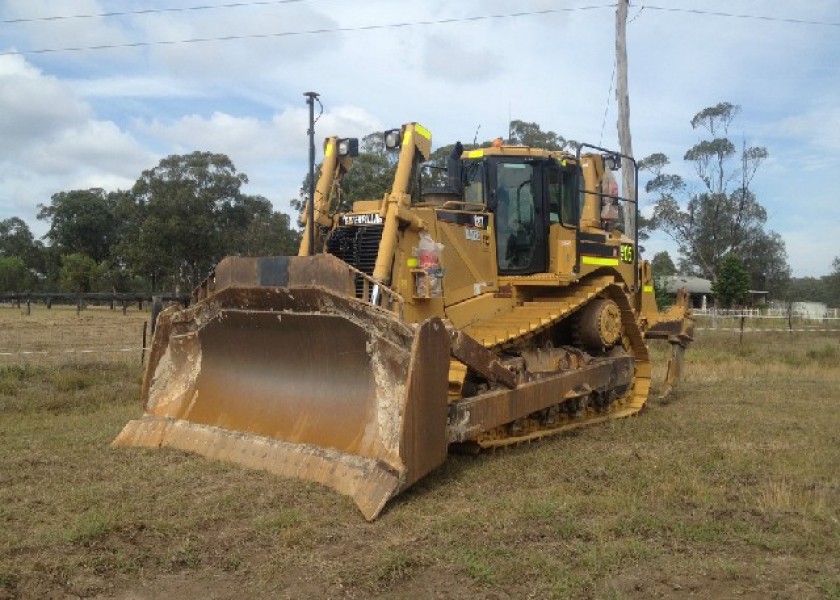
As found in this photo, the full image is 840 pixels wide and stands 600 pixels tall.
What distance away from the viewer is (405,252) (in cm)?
703

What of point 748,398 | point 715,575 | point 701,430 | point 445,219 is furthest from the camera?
point 748,398

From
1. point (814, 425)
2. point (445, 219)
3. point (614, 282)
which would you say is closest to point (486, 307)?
point (445, 219)

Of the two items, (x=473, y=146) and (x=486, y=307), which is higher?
(x=473, y=146)


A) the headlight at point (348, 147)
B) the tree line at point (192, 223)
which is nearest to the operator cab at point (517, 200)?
the headlight at point (348, 147)

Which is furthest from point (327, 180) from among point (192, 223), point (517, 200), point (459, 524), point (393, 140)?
point (192, 223)

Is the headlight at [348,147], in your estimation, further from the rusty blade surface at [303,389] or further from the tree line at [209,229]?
the tree line at [209,229]

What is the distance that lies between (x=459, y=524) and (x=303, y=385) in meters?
2.19

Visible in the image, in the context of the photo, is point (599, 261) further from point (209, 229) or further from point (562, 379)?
point (209, 229)

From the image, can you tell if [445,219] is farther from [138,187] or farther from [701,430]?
[138,187]

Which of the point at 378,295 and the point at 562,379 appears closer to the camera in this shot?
the point at 378,295

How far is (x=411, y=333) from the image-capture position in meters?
5.57

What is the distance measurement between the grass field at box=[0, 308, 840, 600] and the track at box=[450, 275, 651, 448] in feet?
0.89

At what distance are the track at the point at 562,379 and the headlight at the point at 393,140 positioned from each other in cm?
193

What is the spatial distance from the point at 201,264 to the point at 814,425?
134ft
